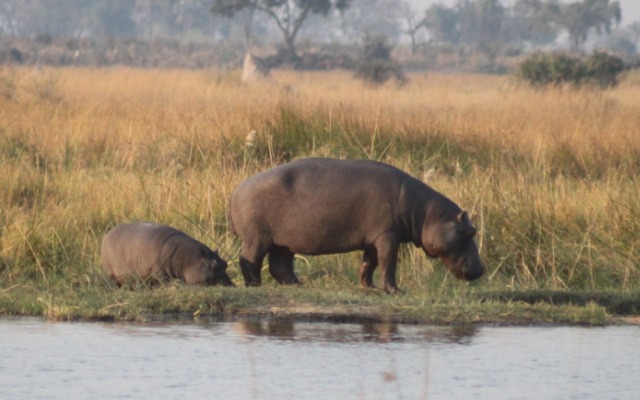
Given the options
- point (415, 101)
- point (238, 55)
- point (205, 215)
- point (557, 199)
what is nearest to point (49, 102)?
point (415, 101)

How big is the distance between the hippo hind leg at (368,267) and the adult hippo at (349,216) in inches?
2.7

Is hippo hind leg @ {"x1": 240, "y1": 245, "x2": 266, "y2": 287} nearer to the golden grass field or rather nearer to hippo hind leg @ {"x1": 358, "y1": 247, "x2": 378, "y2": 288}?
the golden grass field

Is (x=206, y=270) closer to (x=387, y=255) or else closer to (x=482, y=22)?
(x=387, y=255)

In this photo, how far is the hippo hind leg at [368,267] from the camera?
736cm

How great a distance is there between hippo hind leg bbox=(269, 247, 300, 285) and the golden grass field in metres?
0.36

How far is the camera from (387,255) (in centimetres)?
707

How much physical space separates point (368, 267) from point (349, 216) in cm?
44

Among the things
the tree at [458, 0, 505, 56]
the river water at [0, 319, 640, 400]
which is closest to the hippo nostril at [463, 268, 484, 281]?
the river water at [0, 319, 640, 400]

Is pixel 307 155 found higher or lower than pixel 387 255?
lower

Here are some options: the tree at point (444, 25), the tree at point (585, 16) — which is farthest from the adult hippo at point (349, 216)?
the tree at point (444, 25)

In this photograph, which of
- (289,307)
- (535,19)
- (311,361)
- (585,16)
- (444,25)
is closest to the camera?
(311,361)

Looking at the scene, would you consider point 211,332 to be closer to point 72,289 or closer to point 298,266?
point 72,289

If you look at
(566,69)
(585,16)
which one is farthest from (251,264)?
(585,16)

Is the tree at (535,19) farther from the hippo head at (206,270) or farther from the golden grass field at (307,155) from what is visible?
the hippo head at (206,270)
